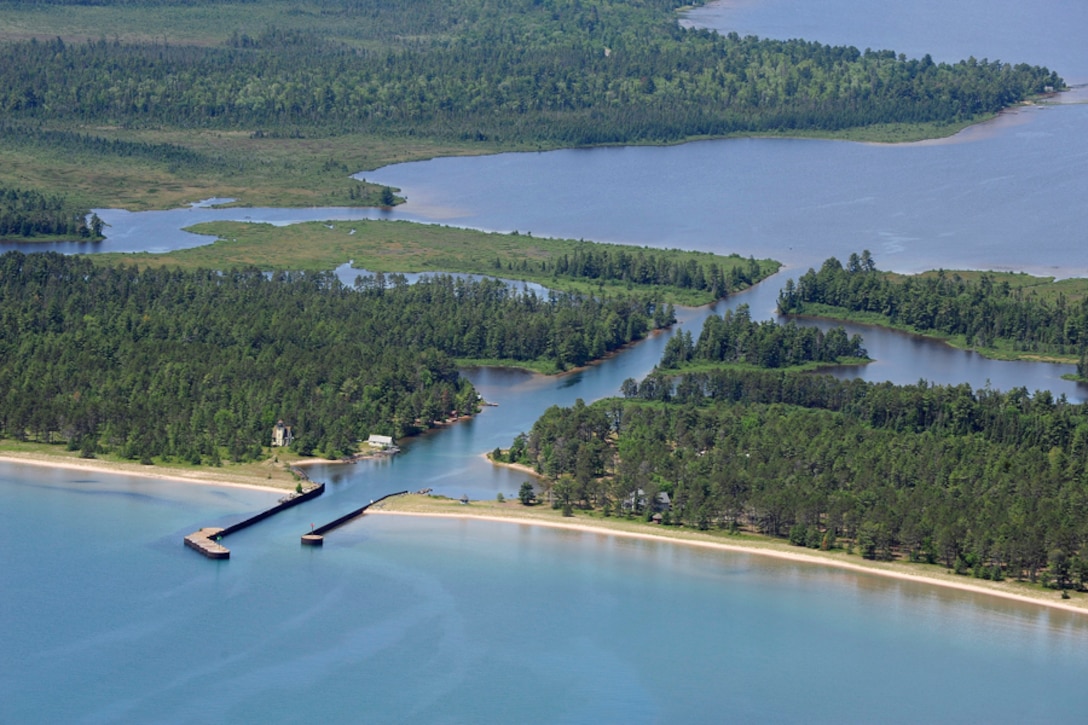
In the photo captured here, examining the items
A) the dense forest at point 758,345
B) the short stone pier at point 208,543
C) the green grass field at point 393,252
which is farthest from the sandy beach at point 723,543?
the green grass field at point 393,252

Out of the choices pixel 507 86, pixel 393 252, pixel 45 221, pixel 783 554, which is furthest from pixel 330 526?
pixel 507 86

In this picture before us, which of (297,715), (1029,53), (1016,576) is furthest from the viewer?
(1029,53)

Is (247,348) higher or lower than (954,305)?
lower

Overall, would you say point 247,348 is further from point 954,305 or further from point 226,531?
point 954,305

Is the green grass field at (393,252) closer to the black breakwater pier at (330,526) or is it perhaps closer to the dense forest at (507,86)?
the black breakwater pier at (330,526)

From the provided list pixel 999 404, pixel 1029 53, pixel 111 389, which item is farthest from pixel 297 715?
pixel 1029 53

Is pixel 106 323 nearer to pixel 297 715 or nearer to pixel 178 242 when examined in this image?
pixel 178 242
